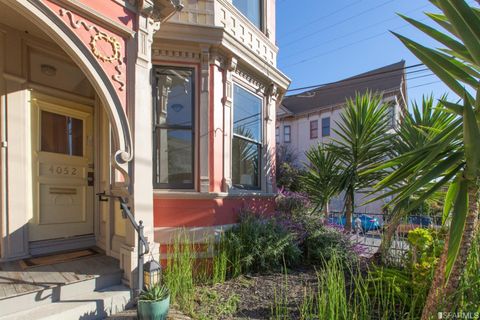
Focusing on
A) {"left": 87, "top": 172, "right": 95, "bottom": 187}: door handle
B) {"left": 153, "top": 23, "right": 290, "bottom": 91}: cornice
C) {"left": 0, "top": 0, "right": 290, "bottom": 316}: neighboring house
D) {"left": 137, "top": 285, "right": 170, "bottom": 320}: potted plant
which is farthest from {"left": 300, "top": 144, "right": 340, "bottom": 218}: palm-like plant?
{"left": 87, "top": 172, "right": 95, "bottom": 187}: door handle

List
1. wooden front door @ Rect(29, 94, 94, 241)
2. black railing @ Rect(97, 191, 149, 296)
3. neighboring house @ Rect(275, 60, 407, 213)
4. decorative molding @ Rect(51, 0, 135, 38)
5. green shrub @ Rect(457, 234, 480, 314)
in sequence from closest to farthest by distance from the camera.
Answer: green shrub @ Rect(457, 234, 480, 314), decorative molding @ Rect(51, 0, 135, 38), black railing @ Rect(97, 191, 149, 296), wooden front door @ Rect(29, 94, 94, 241), neighboring house @ Rect(275, 60, 407, 213)

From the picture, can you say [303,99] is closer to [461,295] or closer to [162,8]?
[162,8]

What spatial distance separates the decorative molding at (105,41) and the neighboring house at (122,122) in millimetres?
11

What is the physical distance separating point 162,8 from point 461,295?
4095 millimetres

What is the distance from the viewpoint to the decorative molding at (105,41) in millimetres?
2643

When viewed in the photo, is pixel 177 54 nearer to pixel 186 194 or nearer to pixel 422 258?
pixel 186 194

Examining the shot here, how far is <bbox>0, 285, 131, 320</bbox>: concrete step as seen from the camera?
7.61 feet

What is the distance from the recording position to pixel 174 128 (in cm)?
418

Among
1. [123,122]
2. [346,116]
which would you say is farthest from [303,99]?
[123,122]

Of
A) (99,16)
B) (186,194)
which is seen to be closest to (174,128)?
(186,194)

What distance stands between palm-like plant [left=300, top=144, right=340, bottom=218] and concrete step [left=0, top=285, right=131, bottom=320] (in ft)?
12.3

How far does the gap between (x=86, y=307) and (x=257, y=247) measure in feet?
7.14

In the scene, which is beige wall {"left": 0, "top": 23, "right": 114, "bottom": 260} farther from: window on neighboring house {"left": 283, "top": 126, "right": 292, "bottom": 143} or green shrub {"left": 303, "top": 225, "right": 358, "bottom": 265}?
window on neighboring house {"left": 283, "top": 126, "right": 292, "bottom": 143}

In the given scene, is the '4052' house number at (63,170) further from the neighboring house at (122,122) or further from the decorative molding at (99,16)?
the decorative molding at (99,16)
